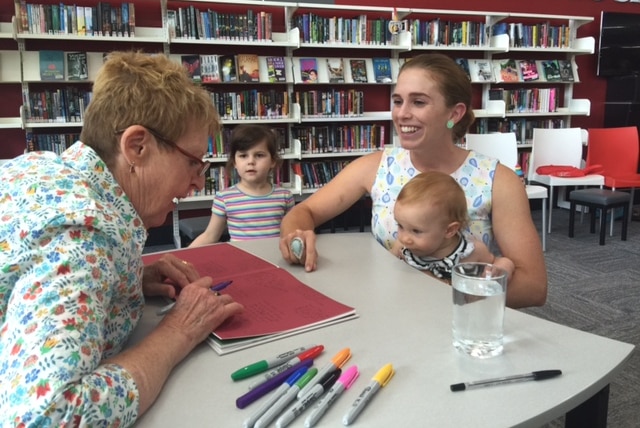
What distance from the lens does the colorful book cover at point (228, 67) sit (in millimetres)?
4629

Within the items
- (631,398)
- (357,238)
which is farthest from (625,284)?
(357,238)

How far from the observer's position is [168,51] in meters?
4.55

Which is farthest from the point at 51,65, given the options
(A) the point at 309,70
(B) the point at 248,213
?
(B) the point at 248,213

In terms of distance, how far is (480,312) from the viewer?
0.93 m

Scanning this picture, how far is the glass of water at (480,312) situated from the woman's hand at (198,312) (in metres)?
0.41

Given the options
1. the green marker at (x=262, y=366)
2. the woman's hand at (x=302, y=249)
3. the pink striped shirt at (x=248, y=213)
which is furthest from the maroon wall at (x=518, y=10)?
the green marker at (x=262, y=366)

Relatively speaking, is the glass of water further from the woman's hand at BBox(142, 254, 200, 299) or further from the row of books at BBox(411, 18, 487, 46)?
the row of books at BBox(411, 18, 487, 46)

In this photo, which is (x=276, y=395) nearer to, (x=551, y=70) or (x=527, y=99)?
(x=527, y=99)

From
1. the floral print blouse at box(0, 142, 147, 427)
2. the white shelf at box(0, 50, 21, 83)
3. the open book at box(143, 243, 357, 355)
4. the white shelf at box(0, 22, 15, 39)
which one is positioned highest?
the white shelf at box(0, 22, 15, 39)

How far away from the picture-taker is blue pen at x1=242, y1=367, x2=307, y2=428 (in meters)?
0.70

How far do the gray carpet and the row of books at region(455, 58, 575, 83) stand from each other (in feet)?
5.48

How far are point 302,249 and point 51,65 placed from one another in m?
3.67

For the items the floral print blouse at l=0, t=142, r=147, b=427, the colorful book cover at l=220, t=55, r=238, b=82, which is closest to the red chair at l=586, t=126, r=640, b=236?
the colorful book cover at l=220, t=55, r=238, b=82

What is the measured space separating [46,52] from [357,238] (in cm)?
356
